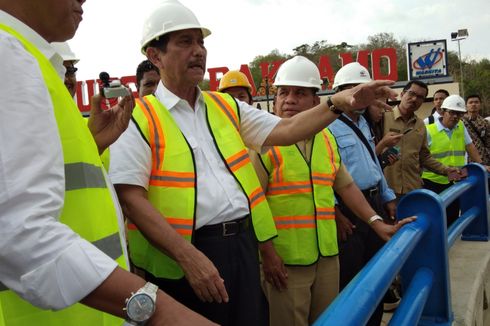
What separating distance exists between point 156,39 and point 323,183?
131 centimetres

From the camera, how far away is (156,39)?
2.22m

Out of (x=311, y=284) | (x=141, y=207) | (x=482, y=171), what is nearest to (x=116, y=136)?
(x=141, y=207)

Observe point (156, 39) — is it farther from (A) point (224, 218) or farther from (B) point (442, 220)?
(B) point (442, 220)

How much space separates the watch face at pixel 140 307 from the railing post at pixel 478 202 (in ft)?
13.1

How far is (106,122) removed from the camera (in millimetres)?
1831

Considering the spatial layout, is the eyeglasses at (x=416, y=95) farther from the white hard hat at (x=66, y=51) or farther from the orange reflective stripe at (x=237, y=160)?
the white hard hat at (x=66, y=51)

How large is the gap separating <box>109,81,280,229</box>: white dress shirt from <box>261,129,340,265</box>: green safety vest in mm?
740

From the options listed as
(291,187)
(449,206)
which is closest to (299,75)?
(291,187)

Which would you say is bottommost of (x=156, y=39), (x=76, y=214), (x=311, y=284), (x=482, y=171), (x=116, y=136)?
(x=311, y=284)

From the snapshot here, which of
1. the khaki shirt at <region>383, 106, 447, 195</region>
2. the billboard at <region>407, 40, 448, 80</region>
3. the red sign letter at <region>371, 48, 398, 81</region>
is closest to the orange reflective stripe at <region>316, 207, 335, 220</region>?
the khaki shirt at <region>383, 106, 447, 195</region>

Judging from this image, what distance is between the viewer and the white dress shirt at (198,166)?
1950 millimetres

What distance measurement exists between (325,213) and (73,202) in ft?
6.35

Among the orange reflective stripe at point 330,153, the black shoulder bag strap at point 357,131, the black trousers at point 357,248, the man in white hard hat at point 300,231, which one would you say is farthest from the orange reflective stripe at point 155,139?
the black shoulder bag strap at point 357,131

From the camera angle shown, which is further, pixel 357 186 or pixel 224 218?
pixel 357 186
